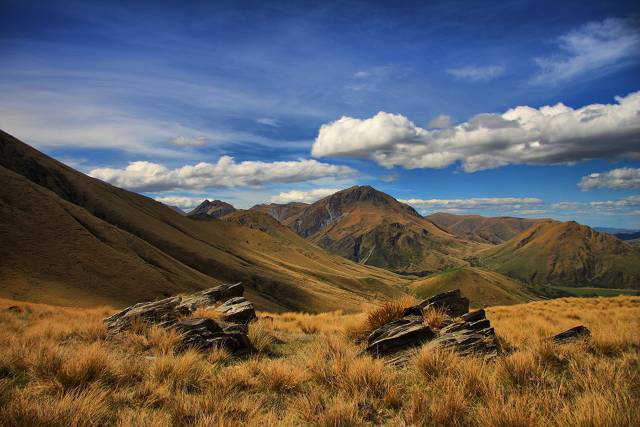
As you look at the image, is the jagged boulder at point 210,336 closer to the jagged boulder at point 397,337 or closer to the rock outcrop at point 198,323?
the rock outcrop at point 198,323

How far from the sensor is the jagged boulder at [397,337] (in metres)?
10.0

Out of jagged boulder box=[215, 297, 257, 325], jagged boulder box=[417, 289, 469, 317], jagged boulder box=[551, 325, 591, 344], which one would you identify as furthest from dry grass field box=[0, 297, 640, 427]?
jagged boulder box=[417, 289, 469, 317]

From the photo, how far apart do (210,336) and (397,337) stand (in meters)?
5.77

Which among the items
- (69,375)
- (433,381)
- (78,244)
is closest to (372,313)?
(433,381)

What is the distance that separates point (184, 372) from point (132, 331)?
6.05 meters

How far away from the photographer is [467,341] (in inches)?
377

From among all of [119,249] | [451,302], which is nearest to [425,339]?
[451,302]

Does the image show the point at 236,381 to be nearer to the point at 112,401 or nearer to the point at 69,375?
the point at 112,401

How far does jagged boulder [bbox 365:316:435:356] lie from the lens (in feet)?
33.0

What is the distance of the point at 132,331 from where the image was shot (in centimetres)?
1244

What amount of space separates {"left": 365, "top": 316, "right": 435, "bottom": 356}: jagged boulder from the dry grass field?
3.83 feet

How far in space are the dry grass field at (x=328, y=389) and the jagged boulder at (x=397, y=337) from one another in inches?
46.0

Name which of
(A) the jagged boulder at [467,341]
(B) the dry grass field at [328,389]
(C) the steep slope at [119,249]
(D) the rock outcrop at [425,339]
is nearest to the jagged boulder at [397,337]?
(D) the rock outcrop at [425,339]

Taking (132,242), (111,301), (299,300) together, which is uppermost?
(132,242)
